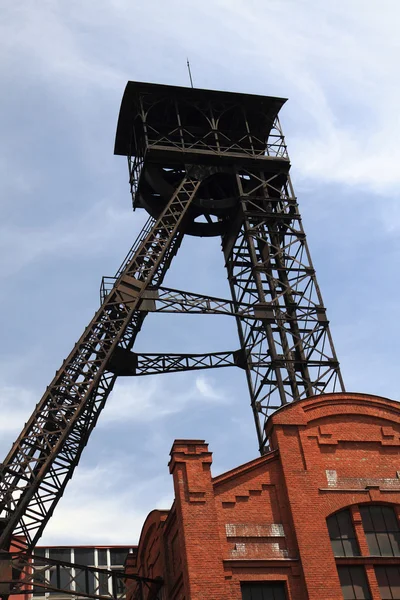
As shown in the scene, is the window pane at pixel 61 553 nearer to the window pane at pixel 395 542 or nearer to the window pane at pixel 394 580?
the window pane at pixel 395 542

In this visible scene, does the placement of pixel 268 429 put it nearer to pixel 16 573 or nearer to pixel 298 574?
pixel 298 574

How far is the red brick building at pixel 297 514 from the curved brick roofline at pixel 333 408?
0.03 meters

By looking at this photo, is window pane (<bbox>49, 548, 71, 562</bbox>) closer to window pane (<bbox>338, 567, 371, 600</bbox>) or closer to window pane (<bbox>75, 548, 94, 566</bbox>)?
window pane (<bbox>75, 548, 94, 566</bbox>)

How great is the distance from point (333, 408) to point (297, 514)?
10.8 feet

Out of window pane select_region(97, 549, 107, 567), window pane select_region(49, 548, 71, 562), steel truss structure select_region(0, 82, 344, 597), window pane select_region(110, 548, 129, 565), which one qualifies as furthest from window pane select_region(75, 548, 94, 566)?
steel truss structure select_region(0, 82, 344, 597)

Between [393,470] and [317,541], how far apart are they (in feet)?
10.2

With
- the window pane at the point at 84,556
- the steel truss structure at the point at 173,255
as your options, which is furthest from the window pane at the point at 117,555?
the steel truss structure at the point at 173,255

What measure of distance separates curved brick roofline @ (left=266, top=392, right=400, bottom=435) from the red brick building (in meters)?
0.03

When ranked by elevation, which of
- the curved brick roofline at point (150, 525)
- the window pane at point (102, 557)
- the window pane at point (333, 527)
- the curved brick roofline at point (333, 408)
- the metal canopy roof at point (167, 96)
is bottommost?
the window pane at point (333, 527)

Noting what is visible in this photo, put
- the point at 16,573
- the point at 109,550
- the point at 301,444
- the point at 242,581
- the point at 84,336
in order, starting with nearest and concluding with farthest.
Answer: the point at 242,581 < the point at 301,444 < the point at 16,573 < the point at 84,336 < the point at 109,550

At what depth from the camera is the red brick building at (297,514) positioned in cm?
1888

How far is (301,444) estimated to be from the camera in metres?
21.2

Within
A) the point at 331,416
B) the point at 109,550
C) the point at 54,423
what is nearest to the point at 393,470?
the point at 331,416

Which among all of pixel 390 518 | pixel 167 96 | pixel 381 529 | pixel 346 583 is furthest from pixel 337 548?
pixel 167 96
